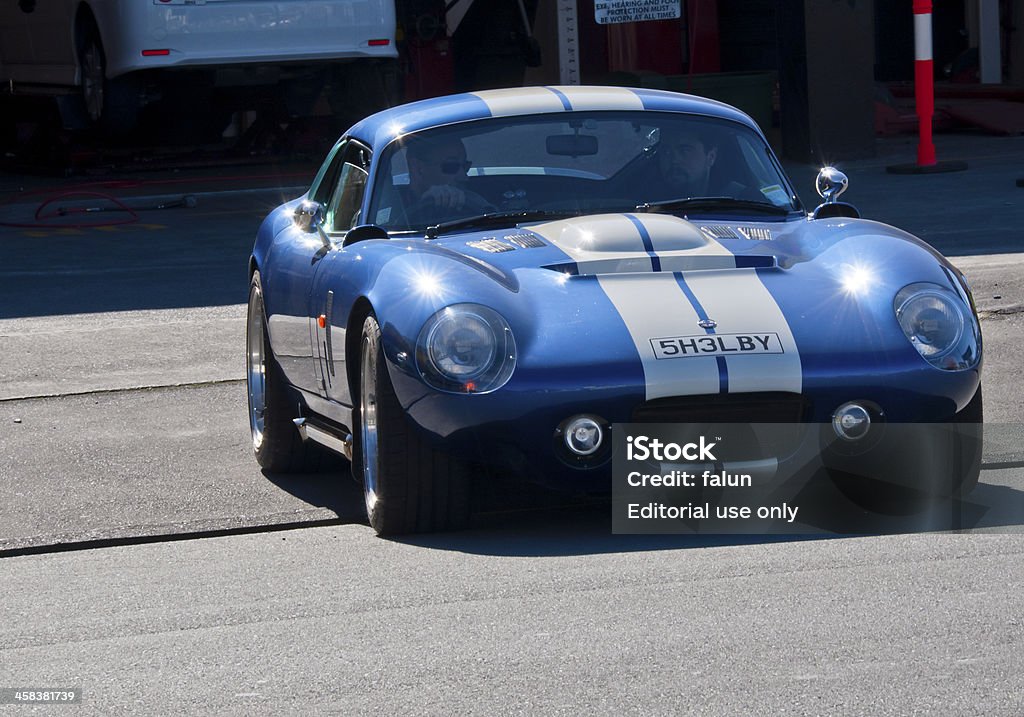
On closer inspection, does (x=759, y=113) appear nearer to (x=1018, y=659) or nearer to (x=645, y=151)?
(x=645, y=151)

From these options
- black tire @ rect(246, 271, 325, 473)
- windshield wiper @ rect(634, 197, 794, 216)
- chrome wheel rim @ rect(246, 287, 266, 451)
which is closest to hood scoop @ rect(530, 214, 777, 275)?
windshield wiper @ rect(634, 197, 794, 216)

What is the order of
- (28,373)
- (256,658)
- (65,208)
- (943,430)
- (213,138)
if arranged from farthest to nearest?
(213,138) → (65,208) → (28,373) → (943,430) → (256,658)

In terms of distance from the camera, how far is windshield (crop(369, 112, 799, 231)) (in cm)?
593

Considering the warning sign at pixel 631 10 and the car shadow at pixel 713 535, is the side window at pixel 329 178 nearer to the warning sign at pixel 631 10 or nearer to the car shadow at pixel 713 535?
the car shadow at pixel 713 535

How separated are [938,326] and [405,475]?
158cm

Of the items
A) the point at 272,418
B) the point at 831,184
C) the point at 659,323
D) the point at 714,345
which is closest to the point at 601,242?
the point at 659,323

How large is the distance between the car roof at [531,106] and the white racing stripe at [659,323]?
1.23 metres

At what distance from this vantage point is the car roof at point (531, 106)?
20.2 feet

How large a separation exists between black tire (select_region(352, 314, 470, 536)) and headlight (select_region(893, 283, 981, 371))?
4.41 feet

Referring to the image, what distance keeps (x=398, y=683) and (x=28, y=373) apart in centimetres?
503

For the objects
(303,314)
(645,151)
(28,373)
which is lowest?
(28,373)

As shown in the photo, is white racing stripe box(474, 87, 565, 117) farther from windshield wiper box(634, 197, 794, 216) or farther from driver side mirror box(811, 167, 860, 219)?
driver side mirror box(811, 167, 860, 219)

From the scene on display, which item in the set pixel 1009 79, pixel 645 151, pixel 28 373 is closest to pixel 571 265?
pixel 645 151

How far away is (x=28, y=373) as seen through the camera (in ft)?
27.0
